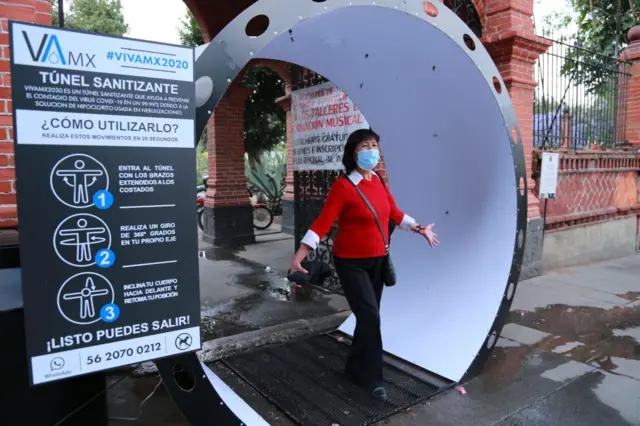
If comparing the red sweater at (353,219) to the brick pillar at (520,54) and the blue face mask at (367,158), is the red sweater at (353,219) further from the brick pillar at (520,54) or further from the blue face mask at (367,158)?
the brick pillar at (520,54)

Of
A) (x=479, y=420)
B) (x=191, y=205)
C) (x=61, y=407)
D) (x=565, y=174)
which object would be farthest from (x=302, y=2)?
(x=565, y=174)

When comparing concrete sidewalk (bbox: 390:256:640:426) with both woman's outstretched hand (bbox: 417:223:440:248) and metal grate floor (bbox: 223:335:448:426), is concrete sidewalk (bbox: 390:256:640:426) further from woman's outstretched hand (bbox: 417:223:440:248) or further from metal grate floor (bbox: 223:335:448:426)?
woman's outstretched hand (bbox: 417:223:440:248)

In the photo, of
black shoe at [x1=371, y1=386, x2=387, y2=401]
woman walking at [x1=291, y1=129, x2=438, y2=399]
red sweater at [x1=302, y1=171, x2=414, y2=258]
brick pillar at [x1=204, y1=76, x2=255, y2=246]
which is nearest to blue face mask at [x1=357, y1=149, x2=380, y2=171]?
woman walking at [x1=291, y1=129, x2=438, y2=399]

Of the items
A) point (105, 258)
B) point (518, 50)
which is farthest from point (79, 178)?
point (518, 50)

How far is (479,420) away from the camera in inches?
122

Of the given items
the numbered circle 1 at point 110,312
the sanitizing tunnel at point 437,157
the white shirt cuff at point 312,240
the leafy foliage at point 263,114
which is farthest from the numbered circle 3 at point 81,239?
the leafy foliage at point 263,114

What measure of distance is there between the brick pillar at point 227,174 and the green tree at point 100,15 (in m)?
19.3

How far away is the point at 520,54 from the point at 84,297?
618 centimetres

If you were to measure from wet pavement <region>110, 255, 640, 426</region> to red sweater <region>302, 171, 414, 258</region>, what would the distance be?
3.82ft

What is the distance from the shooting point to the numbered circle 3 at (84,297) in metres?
1.90

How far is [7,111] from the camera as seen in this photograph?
8.14 ft

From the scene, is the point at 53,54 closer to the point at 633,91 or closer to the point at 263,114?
the point at 633,91

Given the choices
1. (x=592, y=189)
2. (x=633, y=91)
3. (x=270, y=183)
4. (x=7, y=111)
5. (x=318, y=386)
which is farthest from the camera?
(x=270, y=183)

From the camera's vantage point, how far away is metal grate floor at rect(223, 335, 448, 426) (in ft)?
10.5
